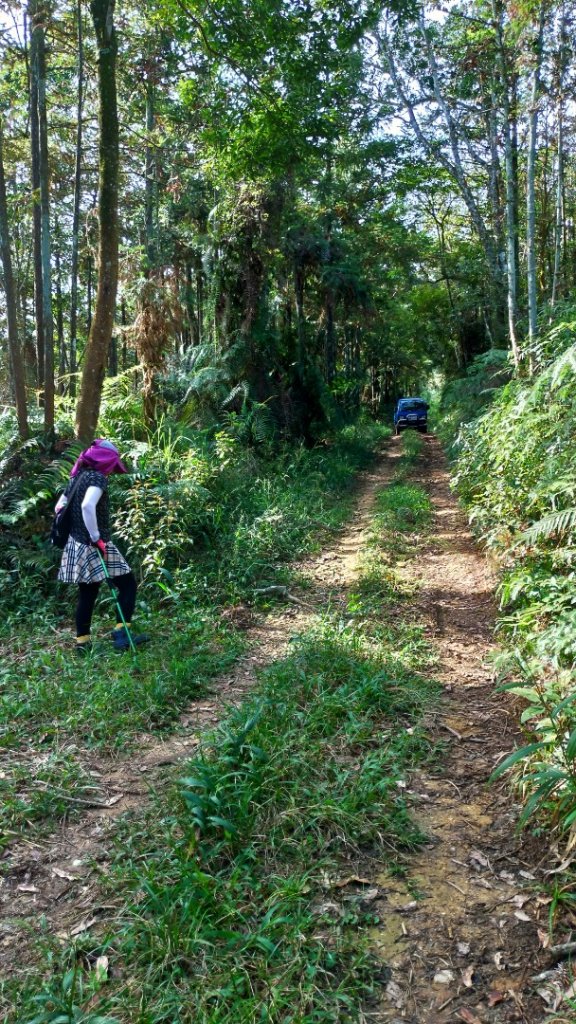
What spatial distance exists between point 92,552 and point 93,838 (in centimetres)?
276

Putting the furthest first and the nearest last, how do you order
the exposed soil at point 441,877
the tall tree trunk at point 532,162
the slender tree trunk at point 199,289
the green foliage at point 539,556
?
the slender tree trunk at point 199,289, the tall tree trunk at point 532,162, the green foliage at point 539,556, the exposed soil at point 441,877

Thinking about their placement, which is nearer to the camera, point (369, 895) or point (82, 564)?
point (369, 895)

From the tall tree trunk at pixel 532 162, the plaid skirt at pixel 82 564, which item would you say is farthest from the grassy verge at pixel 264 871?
the tall tree trunk at pixel 532 162

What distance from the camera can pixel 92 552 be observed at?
5.56 metres

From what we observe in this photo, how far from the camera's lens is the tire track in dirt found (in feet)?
8.89

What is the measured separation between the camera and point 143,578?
6.77 metres

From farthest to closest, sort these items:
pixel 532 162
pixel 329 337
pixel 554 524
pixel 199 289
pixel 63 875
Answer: pixel 329 337
pixel 199 289
pixel 532 162
pixel 554 524
pixel 63 875

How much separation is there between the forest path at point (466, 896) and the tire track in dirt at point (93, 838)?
1.31 meters

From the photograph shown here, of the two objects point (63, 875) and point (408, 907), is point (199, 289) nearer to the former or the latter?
point (63, 875)

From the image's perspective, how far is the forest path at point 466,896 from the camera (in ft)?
7.59

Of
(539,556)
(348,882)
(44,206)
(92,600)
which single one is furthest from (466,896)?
(44,206)

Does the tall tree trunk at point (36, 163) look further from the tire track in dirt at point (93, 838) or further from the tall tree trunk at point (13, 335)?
the tire track in dirt at point (93, 838)

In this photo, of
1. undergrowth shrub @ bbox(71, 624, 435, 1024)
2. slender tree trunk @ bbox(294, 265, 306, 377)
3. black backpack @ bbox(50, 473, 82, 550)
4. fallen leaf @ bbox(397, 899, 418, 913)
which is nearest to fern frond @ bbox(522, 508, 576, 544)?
undergrowth shrub @ bbox(71, 624, 435, 1024)

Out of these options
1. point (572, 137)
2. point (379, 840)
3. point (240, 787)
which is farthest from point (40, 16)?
point (572, 137)
